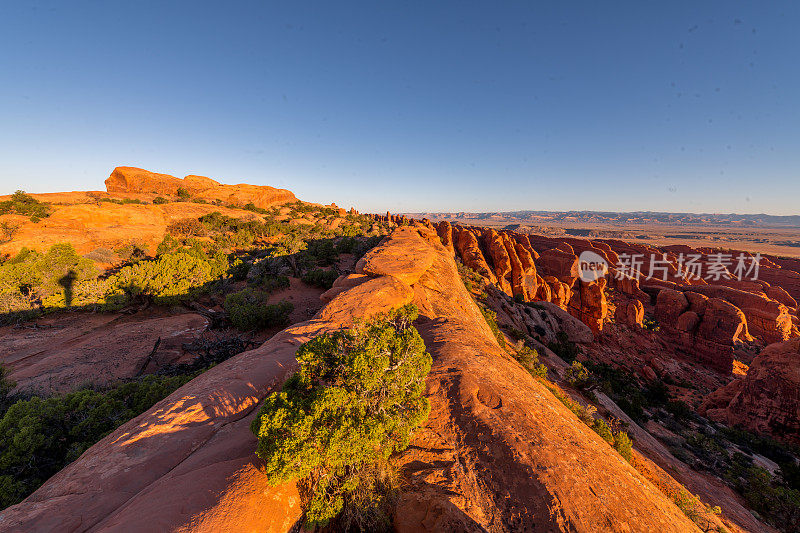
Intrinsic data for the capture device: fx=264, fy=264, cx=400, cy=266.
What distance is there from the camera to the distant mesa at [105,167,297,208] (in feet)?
182

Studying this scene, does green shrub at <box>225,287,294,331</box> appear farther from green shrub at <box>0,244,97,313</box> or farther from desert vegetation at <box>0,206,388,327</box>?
green shrub at <box>0,244,97,313</box>

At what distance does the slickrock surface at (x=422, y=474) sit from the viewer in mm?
3943

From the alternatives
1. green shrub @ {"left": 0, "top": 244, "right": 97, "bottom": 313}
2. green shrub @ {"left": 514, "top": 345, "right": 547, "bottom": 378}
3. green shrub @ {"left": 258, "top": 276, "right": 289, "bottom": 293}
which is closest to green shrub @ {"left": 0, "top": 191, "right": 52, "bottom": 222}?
green shrub @ {"left": 0, "top": 244, "right": 97, "bottom": 313}

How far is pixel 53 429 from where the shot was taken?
6812mm

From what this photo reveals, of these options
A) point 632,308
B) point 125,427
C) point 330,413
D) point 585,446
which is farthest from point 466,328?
point 632,308

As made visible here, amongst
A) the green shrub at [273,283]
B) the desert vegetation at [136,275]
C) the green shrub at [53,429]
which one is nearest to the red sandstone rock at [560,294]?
the desert vegetation at [136,275]

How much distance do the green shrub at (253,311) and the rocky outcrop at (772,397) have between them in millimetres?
31421

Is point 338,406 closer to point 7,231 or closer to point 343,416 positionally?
point 343,416

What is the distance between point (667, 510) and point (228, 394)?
9797mm

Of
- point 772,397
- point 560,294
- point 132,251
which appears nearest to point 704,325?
point 560,294

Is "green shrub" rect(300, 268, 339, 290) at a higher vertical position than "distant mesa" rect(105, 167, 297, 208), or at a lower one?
lower

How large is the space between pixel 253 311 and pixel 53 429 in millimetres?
8263

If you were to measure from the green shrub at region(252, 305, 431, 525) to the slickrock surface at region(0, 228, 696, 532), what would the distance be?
602 millimetres

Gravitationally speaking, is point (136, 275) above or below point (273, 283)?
above
